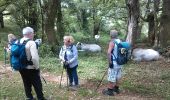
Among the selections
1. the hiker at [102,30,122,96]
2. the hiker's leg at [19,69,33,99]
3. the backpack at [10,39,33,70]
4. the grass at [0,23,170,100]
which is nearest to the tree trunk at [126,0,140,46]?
the grass at [0,23,170,100]

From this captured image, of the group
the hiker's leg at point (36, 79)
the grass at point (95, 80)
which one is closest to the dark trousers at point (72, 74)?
the grass at point (95, 80)

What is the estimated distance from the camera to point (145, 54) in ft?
57.1

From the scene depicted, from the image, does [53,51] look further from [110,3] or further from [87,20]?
[87,20]

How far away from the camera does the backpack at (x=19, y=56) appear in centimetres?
840

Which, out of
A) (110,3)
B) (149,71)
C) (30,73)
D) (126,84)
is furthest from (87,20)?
(30,73)

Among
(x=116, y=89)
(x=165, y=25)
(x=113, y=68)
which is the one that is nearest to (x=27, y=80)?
(x=113, y=68)

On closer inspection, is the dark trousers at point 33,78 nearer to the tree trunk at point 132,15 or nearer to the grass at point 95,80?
the grass at point 95,80

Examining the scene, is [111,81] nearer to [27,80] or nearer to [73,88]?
[73,88]

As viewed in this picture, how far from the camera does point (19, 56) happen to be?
27.7ft

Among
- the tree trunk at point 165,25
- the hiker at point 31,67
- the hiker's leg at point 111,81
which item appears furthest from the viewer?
the tree trunk at point 165,25

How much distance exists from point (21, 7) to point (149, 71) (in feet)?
41.8

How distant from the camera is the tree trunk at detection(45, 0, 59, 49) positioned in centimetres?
1822

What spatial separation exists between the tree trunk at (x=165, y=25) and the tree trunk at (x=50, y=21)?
5.54 metres

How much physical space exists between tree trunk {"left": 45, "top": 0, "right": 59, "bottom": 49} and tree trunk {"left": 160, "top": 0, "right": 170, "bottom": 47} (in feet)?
18.2
